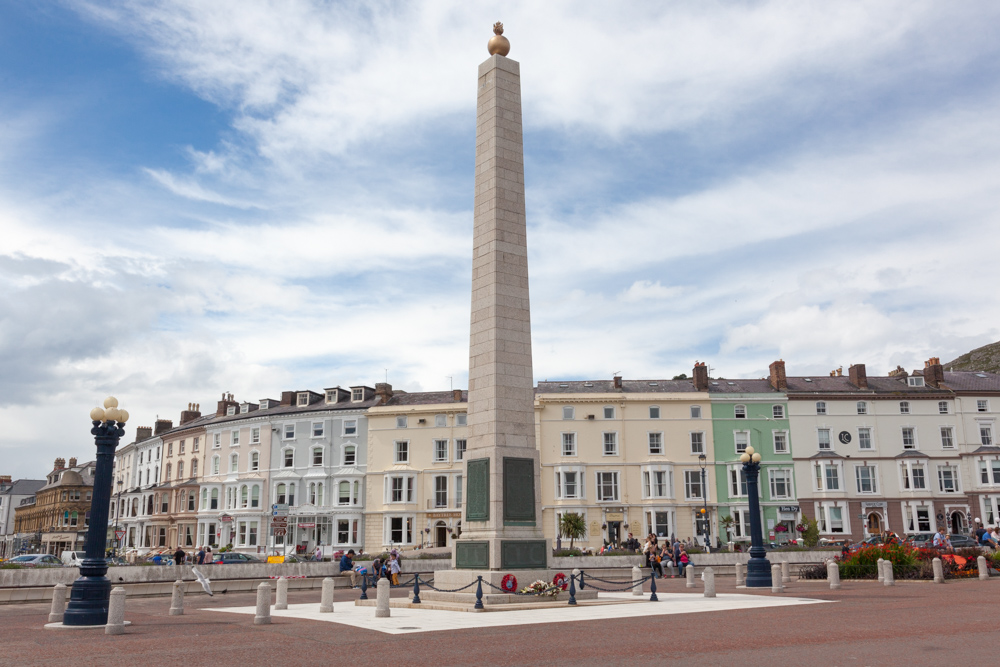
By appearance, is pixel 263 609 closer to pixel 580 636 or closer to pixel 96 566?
pixel 96 566

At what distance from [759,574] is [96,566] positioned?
19253 millimetres

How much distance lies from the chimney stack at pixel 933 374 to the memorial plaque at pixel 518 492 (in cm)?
5128

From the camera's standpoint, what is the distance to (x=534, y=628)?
15.5 metres

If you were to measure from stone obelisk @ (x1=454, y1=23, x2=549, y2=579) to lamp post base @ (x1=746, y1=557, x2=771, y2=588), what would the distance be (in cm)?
808

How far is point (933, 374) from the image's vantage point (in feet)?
203

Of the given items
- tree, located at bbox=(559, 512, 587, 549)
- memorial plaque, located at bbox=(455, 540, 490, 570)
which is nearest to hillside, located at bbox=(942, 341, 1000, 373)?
tree, located at bbox=(559, 512, 587, 549)

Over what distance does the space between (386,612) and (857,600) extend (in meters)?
11.8

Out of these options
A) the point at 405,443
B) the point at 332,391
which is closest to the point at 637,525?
the point at 405,443

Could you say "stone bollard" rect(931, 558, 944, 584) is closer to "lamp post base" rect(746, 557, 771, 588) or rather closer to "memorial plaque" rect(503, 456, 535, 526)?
"lamp post base" rect(746, 557, 771, 588)

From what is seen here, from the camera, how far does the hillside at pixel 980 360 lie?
6088 inches

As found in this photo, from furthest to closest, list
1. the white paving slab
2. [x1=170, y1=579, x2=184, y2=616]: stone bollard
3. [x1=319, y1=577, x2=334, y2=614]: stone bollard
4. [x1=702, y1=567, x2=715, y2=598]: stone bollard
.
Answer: [x1=702, y1=567, x2=715, y2=598]: stone bollard
[x1=170, y1=579, x2=184, y2=616]: stone bollard
[x1=319, y1=577, x2=334, y2=614]: stone bollard
the white paving slab

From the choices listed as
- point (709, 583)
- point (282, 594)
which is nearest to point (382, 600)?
point (282, 594)

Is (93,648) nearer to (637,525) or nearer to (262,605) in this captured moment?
(262,605)

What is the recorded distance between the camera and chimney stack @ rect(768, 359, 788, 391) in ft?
202
